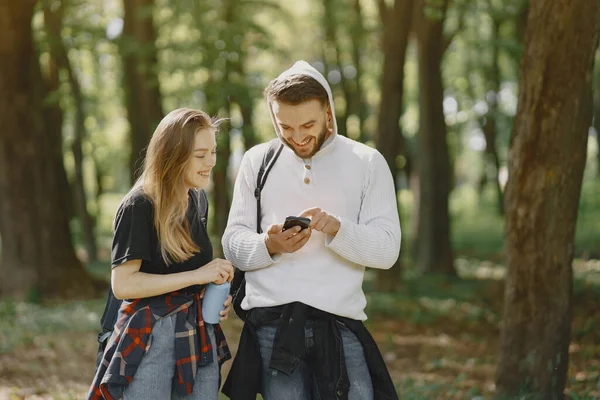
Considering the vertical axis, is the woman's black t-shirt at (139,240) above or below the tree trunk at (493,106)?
below

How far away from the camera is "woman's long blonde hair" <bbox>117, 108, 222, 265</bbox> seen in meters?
3.57

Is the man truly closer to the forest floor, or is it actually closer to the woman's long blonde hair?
the woman's long blonde hair

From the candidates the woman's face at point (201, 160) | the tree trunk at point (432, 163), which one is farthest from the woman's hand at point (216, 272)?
the tree trunk at point (432, 163)

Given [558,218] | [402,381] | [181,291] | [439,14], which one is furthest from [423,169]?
[181,291]

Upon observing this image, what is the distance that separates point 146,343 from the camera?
3.56 m

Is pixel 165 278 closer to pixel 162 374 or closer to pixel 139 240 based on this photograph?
pixel 139 240

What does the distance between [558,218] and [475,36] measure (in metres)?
16.5

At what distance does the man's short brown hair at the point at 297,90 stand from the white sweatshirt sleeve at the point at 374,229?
1.34 feet

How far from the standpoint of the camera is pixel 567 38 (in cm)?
558

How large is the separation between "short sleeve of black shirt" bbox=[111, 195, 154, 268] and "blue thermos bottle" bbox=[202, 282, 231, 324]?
0.32 meters

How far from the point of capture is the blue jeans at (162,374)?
355cm

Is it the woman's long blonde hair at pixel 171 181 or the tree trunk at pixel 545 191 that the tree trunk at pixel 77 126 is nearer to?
the tree trunk at pixel 545 191

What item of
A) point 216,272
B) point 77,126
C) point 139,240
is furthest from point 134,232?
point 77,126

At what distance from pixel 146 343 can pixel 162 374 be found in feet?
0.52
